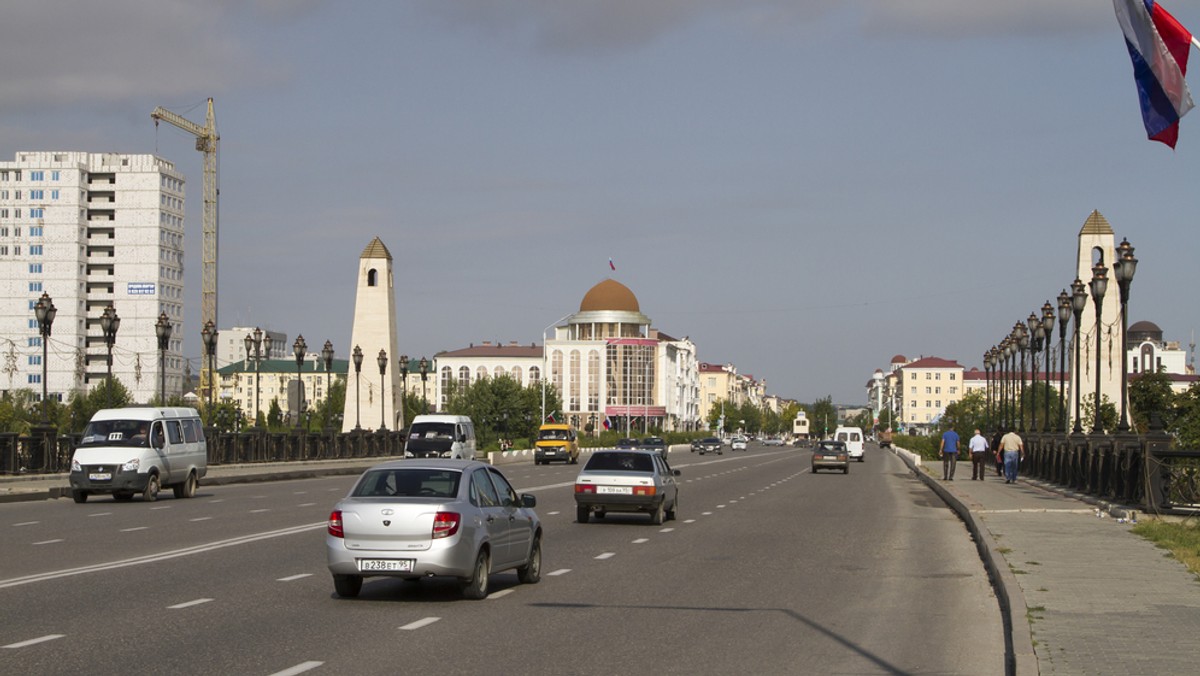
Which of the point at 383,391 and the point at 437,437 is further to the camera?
the point at 383,391

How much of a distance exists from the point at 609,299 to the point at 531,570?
172 m

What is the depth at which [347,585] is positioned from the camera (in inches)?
558

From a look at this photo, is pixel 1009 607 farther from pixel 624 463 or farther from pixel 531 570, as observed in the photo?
pixel 624 463

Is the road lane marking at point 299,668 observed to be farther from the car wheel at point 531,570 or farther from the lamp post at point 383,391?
the lamp post at point 383,391

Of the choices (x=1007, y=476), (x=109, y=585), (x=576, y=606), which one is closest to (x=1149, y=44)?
(x=576, y=606)

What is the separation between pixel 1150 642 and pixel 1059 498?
23.4 meters

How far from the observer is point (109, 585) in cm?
1485

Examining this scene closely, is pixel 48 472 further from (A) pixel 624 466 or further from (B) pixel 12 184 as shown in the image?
(B) pixel 12 184

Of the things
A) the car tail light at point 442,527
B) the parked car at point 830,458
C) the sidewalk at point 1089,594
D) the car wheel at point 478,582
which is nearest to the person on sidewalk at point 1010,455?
the sidewalk at point 1089,594

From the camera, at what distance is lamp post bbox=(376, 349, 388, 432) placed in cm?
7706

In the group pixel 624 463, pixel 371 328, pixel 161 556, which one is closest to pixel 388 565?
pixel 161 556

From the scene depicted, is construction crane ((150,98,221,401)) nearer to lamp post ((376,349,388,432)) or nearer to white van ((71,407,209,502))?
lamp post ((376,349,388,432))

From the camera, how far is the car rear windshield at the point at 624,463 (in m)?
26.5

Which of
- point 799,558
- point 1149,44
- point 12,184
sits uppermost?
point 12,184
